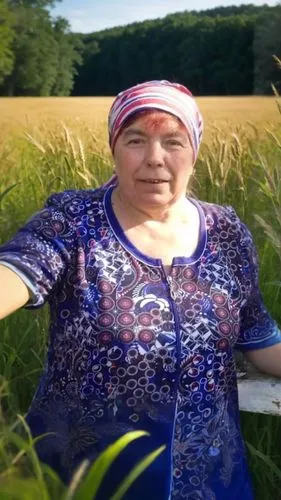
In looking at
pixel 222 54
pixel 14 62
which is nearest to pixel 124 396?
pixel 14 62

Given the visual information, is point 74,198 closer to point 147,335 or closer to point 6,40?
point 147,335

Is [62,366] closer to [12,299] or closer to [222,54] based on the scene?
[12,299]

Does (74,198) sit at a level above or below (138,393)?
above

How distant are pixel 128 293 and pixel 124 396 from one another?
115 mm

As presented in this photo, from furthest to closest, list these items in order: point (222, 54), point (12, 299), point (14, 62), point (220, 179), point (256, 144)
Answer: point (222, 54) → point (14, 62) → point (256, 144) → point (220, 179) → point (12, 299)

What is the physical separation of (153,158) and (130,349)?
0.70 feet

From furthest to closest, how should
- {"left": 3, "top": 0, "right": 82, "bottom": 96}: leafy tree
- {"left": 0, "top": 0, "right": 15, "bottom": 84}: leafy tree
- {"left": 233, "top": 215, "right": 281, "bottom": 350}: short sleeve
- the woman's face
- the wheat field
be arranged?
{"left": 3, "top": 0, "right": 82, "bottom": 96}: leafy tree < {"left": 0, "top": 0, "right": 15, "bottom": 84}: leafy tree < the wheat field < {"left": 233, "top": 215, "right": 281, "bottom": 350}: short sleeve < the woman's face

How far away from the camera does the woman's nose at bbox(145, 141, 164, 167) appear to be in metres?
0.83

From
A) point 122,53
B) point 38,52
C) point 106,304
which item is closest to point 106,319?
point 106,304

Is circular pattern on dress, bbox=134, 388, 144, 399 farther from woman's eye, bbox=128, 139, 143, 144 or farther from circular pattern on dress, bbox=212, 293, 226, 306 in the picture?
woman's eye, bbox=128, 139, 143, 144

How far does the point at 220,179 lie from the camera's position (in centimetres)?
155

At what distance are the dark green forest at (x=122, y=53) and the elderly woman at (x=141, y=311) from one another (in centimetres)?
1042

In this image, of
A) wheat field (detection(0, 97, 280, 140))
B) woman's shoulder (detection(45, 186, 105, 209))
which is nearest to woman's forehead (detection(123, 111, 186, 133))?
woman's shoulder (detection(45, 186, 105, 209))

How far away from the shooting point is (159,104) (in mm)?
836
